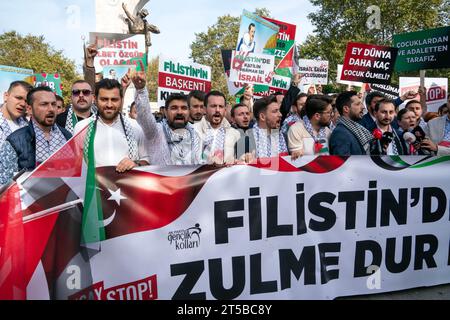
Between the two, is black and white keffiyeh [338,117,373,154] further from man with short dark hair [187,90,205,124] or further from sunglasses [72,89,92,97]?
sunglasses [72,89,92,97]

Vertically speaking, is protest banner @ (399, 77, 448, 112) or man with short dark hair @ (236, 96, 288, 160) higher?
protest banner @ (399, 77, 448, 112)

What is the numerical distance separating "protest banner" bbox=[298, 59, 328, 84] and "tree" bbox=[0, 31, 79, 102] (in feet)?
99.5

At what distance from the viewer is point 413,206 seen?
3.80m

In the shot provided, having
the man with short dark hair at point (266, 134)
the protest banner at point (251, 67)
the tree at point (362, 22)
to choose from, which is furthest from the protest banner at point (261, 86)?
the tree at point (362, 22)

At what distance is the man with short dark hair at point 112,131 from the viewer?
3.44 meters

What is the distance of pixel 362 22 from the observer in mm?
30828

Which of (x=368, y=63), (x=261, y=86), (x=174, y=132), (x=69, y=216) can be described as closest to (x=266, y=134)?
(x=174, y=132)

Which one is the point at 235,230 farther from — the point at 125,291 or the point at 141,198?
the point at 125,291

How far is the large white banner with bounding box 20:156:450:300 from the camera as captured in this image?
3.09m

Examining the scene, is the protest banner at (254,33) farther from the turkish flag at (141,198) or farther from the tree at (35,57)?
the tree at (35,57)

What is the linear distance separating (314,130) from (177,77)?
Answer: 8.69 feet

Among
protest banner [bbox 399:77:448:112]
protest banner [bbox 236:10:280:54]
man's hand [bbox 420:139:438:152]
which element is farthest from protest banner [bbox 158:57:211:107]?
protest banner [bbox 399:77:448:112]
